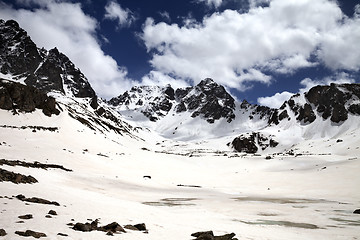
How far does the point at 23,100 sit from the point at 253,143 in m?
131

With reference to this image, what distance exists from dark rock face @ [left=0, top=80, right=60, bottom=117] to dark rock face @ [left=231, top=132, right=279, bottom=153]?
395ft

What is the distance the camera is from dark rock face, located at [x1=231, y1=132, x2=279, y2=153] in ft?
523

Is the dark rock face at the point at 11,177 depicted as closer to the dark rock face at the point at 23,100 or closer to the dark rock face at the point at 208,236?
the dark rock face at the point at 208,236

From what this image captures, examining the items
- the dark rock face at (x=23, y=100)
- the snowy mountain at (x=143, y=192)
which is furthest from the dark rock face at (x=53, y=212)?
the dark rock face at (x=23, y=100)

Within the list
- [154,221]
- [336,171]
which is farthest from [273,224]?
[336,171]

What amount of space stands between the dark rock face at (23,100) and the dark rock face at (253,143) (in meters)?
120

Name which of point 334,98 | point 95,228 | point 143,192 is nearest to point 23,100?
point 143,192

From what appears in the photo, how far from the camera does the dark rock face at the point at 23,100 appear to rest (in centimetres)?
6664

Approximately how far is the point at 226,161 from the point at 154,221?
207ft

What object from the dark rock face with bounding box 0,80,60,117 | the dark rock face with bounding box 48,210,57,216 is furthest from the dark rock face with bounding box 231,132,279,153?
the dark rock face with bounding box 48,210,57,216

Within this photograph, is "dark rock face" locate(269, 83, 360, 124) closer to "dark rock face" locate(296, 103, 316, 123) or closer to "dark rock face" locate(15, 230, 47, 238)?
"dark rock face" locate(296, 103, 316, 123)

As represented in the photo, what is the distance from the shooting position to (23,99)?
229ft

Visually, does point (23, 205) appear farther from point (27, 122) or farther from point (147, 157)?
point (27, 122)

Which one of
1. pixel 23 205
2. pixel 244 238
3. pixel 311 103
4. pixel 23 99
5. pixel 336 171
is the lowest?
pixel 244 238
